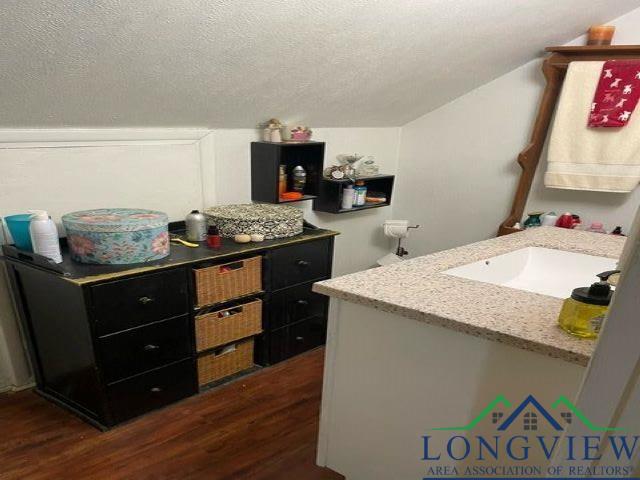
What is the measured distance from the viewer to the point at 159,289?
1.76 m

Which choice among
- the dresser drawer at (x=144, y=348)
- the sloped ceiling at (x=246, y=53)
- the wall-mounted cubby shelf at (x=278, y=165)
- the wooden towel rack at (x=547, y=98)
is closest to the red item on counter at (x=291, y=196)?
the wall-mounted cubby shelf at (x=278, y=165)

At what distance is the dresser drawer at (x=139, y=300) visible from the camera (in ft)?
5.28

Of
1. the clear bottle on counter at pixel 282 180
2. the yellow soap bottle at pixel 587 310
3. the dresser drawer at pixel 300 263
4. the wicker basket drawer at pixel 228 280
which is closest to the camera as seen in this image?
the yellow soap bottle at pixel 587 310

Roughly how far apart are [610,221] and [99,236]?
2.83 m

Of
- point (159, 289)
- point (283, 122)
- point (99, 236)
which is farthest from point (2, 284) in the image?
point (283, 122)

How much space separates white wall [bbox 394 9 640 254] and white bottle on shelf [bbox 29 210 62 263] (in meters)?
2.50

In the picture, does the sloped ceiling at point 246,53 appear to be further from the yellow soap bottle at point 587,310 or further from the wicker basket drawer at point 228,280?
the yellow soap bottle at point 587,310

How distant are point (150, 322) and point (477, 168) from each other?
2387mm

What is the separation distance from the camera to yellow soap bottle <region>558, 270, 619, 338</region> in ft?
2.91

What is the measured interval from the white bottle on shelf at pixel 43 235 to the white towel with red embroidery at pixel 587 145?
8.61 ft

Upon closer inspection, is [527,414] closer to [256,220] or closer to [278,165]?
[256,220]

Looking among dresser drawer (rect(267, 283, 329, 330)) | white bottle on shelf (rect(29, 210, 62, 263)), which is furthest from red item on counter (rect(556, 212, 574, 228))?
white bottle on shelf (rect(29, 210, 62, 263))

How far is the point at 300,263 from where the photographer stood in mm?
2242

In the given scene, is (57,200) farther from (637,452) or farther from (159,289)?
(637,452)
